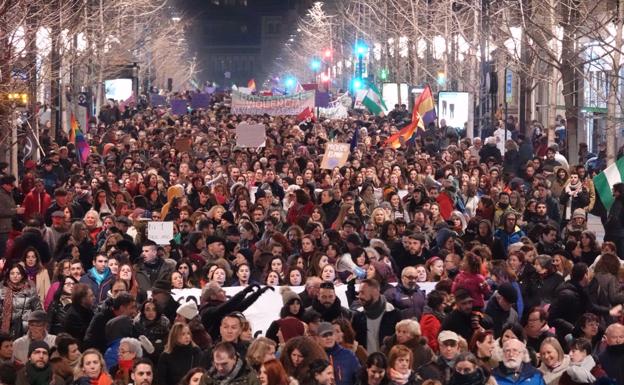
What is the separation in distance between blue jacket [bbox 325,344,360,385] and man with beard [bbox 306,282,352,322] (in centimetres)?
132

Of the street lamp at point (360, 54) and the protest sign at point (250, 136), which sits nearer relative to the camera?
the protest sign at point (250, 136)

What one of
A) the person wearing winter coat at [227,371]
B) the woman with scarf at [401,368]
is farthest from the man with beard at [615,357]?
the person wearing winter coat at [227,371]

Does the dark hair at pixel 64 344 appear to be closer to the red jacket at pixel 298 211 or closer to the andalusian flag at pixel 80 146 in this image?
the red jacket at pixel 298 211

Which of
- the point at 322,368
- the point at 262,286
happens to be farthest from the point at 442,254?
the point at 322,368

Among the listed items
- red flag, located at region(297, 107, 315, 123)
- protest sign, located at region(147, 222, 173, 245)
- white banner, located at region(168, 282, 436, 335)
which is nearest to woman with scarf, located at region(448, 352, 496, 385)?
white banner, located at region(168, 282, 436, 335)

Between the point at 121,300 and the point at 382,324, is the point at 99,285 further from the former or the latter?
the point at 382,324

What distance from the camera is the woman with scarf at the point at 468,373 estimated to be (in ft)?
37.7

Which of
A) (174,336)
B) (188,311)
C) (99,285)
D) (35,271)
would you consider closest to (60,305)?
(99,285)

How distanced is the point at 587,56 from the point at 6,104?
55.2ft

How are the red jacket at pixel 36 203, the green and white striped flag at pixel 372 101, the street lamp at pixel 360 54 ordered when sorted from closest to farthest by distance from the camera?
the red jacket at pixel 36 203 → the green and white striped flag at pixel 372 101 → the street lamp at pixel 360 54

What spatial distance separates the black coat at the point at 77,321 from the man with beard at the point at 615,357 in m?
4.26

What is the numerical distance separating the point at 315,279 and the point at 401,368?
132 inches

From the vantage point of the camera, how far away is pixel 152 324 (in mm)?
13945

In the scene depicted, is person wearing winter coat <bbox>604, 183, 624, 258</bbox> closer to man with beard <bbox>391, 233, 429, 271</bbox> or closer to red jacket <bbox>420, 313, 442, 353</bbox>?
man with beard <bbox>391, 233, 429, 271</bbox>
